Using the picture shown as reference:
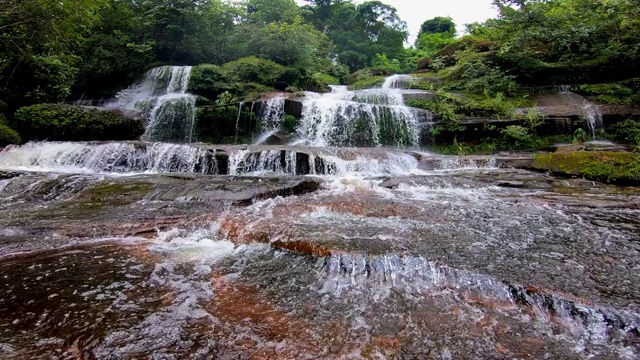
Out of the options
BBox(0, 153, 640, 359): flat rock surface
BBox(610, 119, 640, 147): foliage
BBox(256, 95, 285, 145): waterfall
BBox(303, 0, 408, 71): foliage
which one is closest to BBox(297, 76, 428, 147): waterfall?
BBox(256, 95, 285, 145): waterfall

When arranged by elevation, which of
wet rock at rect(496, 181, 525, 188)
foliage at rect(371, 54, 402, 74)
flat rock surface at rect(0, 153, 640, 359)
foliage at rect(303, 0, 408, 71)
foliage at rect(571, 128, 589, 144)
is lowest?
flat rock surface at rect(0, 153, 640, 359)

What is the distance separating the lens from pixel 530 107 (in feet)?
42.4

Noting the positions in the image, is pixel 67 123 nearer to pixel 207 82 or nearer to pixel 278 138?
pixel 207 82

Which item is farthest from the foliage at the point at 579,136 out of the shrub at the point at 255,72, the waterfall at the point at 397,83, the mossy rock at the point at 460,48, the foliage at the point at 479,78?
the shrub at the point at 255,72

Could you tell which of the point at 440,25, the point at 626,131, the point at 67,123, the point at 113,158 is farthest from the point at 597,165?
the point at 440,25

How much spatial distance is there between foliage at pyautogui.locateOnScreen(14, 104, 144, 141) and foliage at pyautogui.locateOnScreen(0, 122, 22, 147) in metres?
0.33

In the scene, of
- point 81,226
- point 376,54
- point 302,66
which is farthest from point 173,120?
point 376,54

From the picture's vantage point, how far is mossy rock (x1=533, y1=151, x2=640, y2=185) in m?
6.79

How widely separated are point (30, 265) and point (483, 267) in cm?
437

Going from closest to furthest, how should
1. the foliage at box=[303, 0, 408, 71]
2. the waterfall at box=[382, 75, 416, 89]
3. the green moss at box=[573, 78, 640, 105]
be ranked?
the green moss at box=[573, 78, 640, 105] < the waterfall at box=[382, 75, 416, 89] < the foliage at box=[303, 0, 408, 71]

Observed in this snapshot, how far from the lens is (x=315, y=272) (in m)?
3.31

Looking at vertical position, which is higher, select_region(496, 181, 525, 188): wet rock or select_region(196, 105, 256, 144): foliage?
select_region(196, 105, 256, 144): foliage

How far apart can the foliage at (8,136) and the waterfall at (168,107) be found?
13.8 feet

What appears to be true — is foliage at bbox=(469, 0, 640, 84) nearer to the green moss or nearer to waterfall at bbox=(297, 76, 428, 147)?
the green moss
